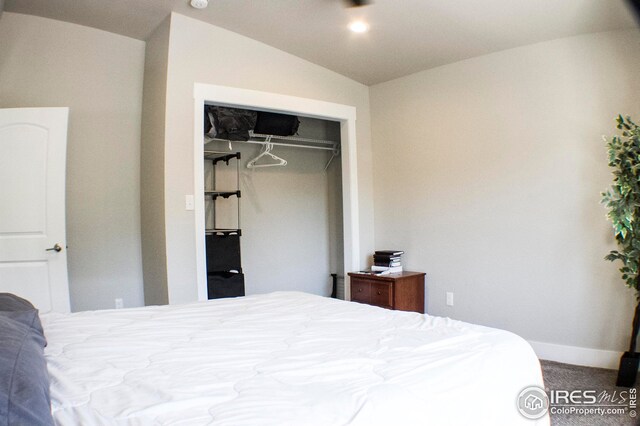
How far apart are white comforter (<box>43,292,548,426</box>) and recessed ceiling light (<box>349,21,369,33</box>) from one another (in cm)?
214

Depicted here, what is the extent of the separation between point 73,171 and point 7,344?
2796 millimetres

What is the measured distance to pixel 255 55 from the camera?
356 centimetres

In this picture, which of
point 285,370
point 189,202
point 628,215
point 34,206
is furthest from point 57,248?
point 628,215

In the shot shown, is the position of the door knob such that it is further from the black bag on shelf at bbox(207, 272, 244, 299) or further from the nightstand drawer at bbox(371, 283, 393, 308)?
the nightstand drawer at bbox(371, 283, 393, 308)

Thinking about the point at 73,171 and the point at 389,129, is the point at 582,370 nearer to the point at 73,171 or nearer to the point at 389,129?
the point at 389,129

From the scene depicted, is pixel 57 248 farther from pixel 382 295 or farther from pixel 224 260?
pixel 382 295

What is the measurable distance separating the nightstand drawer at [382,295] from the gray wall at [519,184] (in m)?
0.50

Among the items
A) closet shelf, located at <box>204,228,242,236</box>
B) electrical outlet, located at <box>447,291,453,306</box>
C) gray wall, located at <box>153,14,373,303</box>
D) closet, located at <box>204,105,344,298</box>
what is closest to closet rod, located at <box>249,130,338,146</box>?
closet, located at <box>204,105,344,298</box>

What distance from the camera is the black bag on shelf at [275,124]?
4.05m

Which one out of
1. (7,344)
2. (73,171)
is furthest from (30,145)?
(7,344)

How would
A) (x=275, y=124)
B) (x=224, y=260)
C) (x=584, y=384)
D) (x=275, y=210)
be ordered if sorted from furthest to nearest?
(x=275, y=210)
(x=275, y=124)
(x=224, y=260)
(x=584, y=384)

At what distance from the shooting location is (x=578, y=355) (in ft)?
10.00

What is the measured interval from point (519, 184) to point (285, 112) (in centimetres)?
200

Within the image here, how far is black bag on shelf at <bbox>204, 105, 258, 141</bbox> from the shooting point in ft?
12.4
